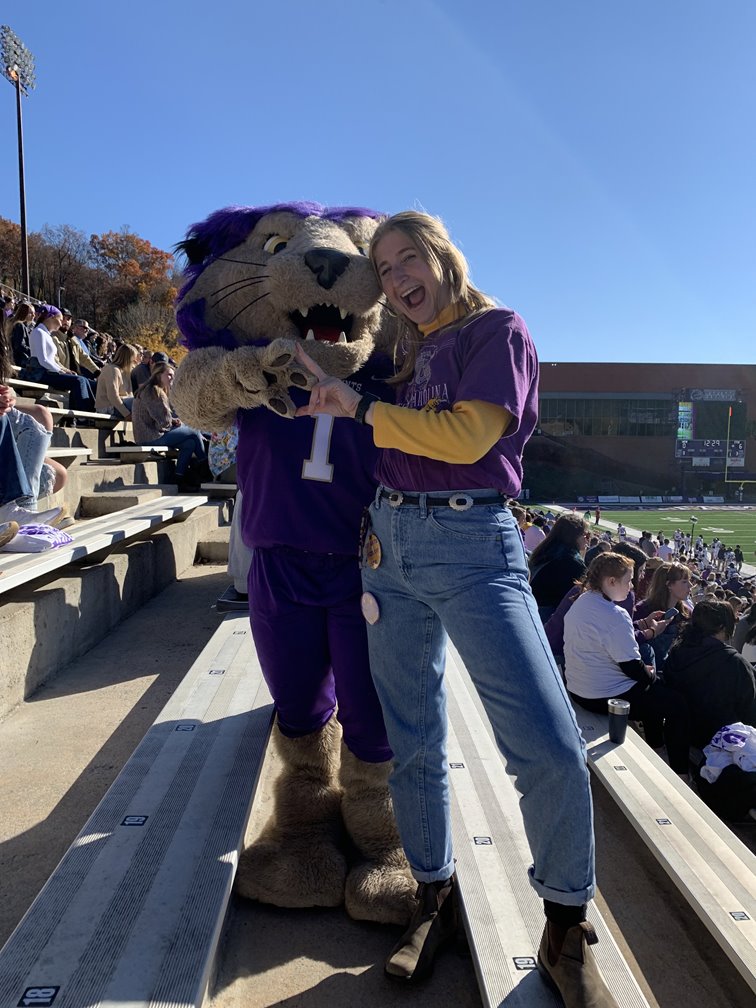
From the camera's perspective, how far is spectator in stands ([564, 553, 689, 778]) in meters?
3.74

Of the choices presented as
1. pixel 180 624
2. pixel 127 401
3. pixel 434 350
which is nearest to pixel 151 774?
pixel 434 350

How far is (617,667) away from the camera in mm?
3773

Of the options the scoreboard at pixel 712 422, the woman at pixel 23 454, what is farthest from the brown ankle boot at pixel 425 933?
the scoreboard at pixel 712 422

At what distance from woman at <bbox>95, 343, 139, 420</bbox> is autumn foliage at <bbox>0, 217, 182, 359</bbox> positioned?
32.2 meters

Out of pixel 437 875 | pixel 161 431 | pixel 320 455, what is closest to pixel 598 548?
pixel 161 431

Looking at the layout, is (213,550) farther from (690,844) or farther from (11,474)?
(690,844)

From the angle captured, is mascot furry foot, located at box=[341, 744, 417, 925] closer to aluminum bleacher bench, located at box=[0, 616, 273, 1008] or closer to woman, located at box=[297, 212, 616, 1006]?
woman, located at box=[297, 212, 616, 1006]

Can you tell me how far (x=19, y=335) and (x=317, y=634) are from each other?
28.1 feet

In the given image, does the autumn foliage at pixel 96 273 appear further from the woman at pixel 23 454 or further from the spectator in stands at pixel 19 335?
the woman at pixel 23 454

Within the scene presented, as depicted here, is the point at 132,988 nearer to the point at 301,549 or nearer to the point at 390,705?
the point at 390,705

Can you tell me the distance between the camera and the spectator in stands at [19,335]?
8.60 m

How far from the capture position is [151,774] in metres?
2.17

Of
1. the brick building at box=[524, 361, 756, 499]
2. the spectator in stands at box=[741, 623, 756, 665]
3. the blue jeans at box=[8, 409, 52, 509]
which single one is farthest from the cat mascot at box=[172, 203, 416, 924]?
the brick building at box=[524, 361, 756, 499]

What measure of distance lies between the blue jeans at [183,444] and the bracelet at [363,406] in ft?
23.8
